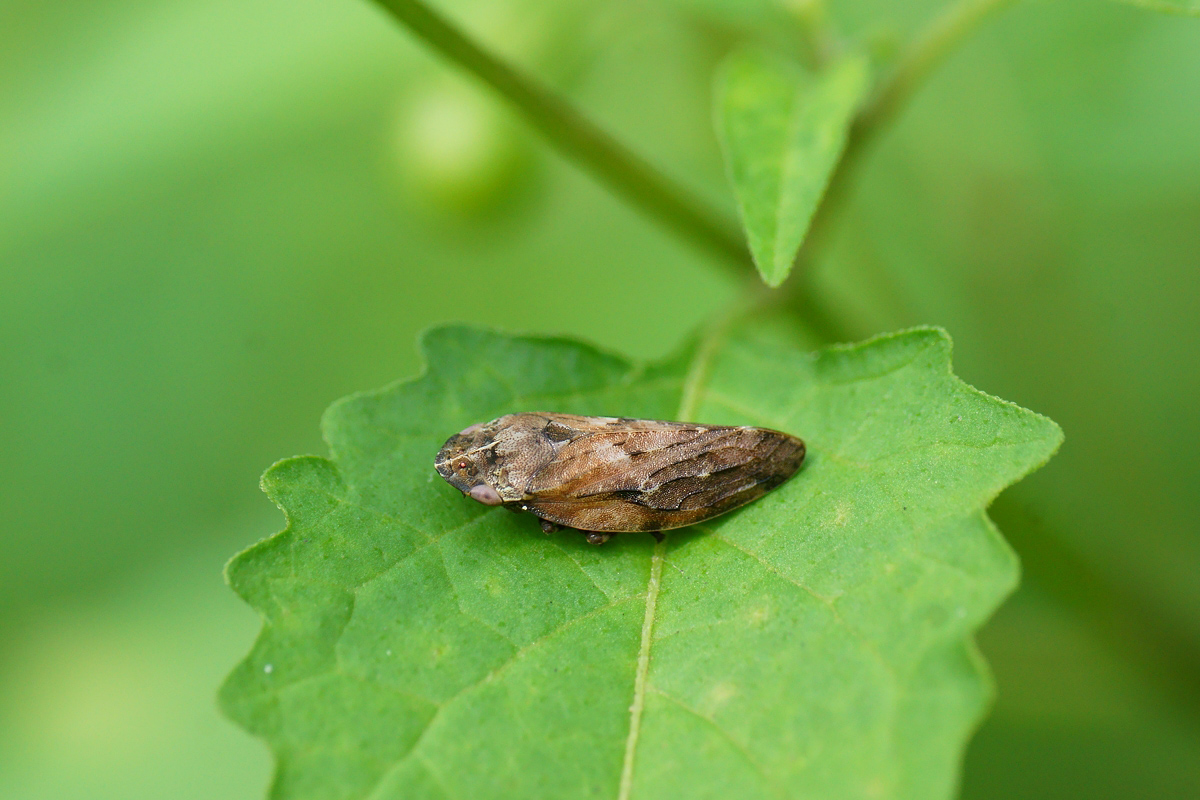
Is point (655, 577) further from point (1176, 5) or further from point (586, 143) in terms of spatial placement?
point (1176, 5)

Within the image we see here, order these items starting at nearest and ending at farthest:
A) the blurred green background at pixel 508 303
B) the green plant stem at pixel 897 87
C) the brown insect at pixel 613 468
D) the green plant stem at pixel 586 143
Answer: the brown insect at pixel 613 468 < the green plant stem at pixel 586 143 < the green plant stem at pixel 897 87 < the blurred green background at pixel 508 303

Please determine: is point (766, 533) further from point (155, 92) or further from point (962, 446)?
point (155, 92)

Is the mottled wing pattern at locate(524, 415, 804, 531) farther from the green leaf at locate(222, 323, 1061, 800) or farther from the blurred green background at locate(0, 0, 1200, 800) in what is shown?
the blurred green background at locate(0, 0, 1200, 800)

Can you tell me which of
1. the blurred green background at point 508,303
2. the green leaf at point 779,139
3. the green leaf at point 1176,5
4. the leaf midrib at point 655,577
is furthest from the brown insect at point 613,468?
the green leaf at point 1176,5

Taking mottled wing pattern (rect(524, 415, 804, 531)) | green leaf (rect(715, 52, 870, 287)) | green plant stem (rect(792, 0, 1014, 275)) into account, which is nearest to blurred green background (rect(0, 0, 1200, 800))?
green plant stem (rect(792, 0, 1014, 275))

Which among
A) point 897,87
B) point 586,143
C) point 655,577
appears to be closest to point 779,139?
point 586,143

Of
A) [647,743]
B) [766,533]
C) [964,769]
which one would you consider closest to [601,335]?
[964,769]

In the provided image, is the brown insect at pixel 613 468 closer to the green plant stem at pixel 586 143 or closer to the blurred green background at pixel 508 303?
the green plant stem at pixel 586 143
